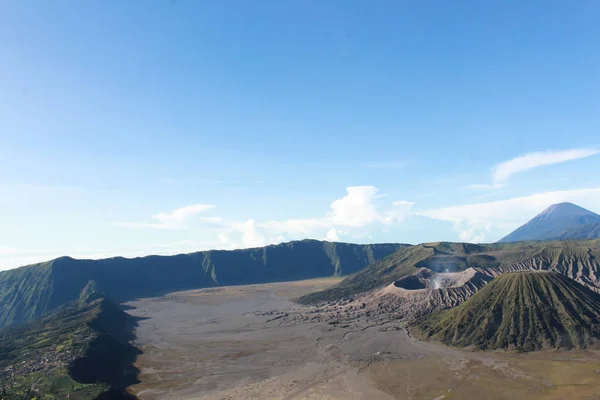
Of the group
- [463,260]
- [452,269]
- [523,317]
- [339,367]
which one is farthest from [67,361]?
[463,260]

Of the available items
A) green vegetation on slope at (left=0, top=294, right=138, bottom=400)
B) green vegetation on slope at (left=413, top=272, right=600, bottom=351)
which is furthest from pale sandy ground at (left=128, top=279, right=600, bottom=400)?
green vegetation on slope at (left=0, top=294, right=138, bottom=400)

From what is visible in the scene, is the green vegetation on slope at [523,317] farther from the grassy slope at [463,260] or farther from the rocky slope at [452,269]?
→ the grassy slope at [463,260]

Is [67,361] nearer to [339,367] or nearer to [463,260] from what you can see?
[339,367]

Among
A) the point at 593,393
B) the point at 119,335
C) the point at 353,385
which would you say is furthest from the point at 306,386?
the point at 119,335

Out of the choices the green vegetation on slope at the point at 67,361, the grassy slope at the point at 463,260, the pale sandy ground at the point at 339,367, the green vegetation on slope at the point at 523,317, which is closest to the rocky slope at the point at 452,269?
the grassy slope at the point at 463,260

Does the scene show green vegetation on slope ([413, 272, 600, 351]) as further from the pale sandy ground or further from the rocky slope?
the rocky slope

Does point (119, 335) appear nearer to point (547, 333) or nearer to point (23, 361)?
point (23, 361)
